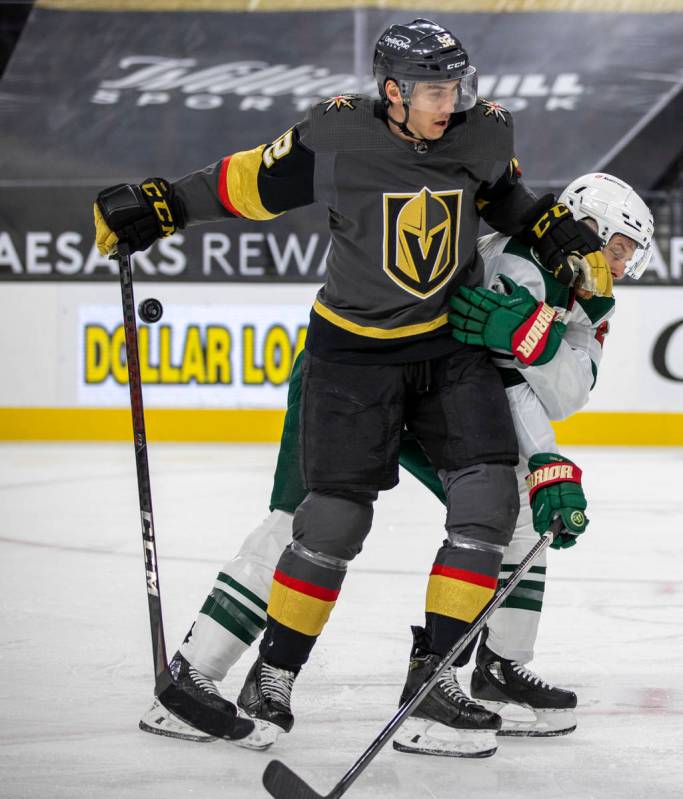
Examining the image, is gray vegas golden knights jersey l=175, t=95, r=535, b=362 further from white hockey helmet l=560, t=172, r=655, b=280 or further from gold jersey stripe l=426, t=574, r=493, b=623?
gold jersey stripe l=426, t=574, r=493, b=623

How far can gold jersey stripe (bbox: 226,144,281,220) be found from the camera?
2184mm

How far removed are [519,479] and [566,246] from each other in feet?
1.28

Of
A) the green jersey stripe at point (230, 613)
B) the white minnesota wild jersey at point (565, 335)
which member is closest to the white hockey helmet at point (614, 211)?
the white minnesota wild jersey at point (565, 335)

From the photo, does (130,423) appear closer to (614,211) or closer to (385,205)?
(614,211)

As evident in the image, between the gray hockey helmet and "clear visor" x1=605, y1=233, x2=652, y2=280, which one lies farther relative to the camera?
"clear visor" x1=605, y1=233, x2=652, y2=280

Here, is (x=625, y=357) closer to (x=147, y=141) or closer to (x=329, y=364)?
(x=147, y=141)

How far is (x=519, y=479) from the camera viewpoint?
2248 millimetres

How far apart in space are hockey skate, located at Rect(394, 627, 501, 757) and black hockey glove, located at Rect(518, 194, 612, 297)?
2.10 ft

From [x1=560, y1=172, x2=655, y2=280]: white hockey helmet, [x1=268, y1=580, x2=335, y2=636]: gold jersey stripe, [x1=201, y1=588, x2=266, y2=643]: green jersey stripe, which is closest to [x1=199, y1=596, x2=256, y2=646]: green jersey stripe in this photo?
[x1=201, y1=588, x2=266, y2=643]: green jersey stripe

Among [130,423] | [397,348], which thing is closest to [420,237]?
[397,348]

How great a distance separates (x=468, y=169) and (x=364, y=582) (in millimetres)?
1516

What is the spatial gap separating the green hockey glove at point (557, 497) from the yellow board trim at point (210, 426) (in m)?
5.19

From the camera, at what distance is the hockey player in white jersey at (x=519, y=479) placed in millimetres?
2119

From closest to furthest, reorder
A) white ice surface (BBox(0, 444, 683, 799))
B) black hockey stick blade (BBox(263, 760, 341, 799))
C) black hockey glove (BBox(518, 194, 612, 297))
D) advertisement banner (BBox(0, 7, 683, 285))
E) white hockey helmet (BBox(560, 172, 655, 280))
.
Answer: black hockey stick blade (BBox(263, 760, 341, 799)) < white ice surface (BBox(0, 444, 683, 799)) < black hockey glove (BBox(518, 194, 612, 297)) < white hockey helmet (BBox(560, 172, 655, 280)) < advertisement banner (BBox(0, 7, 683, 285))
